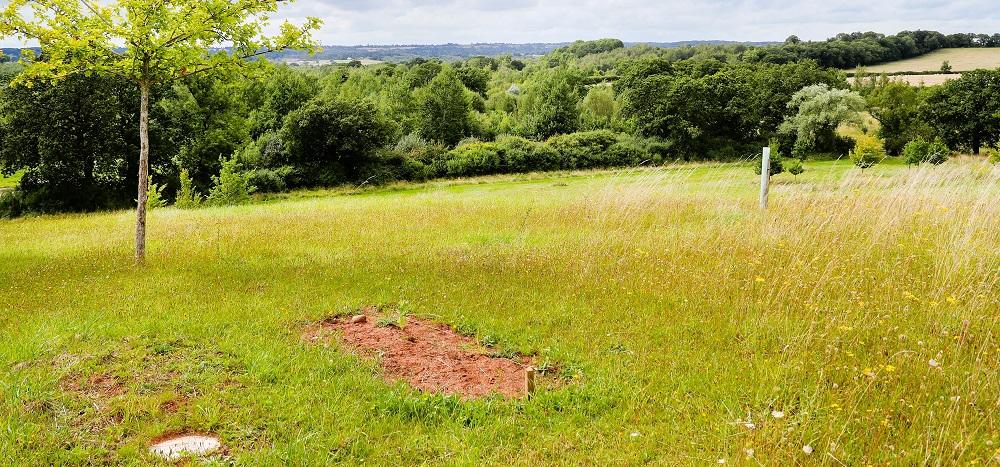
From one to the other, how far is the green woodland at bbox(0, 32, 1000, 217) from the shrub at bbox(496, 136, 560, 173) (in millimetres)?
139

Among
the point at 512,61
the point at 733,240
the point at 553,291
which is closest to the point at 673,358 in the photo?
the point at 553,291

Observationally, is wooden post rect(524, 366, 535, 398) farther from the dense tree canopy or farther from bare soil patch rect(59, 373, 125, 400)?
the dense tree canopy

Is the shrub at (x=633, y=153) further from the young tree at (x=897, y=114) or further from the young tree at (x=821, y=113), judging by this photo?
the young tree at (x=897, y=114)

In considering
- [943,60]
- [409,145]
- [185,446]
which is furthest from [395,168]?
[943,60]

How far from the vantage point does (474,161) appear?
5309 cm

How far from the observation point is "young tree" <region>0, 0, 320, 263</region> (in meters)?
8.41

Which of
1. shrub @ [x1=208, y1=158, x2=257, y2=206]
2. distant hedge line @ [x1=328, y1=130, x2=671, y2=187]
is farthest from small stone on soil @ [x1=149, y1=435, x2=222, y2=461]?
distant hedge line @ [x1=328, y1=130, x2=671, y2=187]

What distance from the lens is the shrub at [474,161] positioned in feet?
172

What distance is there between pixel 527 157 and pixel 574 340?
48.8m

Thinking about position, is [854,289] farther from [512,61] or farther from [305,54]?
[512,61]

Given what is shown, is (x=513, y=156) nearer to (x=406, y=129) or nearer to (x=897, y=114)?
(x=406, y=129)

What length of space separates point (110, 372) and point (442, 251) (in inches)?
230

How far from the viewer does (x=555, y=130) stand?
71438 mm

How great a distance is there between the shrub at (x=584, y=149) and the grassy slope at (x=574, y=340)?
4365cm
